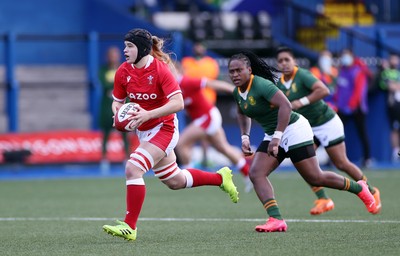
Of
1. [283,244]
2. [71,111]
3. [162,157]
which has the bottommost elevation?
[71,111]

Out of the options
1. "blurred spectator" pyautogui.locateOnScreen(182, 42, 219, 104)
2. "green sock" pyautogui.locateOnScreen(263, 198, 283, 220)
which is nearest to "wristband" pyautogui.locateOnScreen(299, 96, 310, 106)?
"green sock" pyautogui.locateOnScreen(263, 198, 283, 220)

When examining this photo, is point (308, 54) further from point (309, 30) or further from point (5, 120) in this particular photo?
point (5, 120)

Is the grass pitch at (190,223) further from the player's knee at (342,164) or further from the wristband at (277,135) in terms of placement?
the wristband at (277,135)

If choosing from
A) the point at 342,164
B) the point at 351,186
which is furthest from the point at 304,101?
the point at 351,186

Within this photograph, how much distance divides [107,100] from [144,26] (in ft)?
12.7

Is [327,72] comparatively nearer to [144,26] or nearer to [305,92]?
[144,26]

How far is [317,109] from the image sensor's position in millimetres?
12477

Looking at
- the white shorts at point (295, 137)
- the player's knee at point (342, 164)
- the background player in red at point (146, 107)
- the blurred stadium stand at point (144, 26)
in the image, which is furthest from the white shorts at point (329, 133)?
the blurred stadium stand at point (144, 26)

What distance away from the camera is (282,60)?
1209cm

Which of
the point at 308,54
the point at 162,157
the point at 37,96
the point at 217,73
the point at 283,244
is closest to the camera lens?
the point at 283,244

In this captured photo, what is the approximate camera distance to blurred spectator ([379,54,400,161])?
2325 centimetres

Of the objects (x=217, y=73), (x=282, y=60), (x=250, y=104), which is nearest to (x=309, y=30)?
(x=217, y=73)

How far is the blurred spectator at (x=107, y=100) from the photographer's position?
21.3 metres

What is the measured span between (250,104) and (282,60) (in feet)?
6.23
